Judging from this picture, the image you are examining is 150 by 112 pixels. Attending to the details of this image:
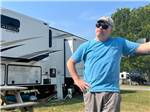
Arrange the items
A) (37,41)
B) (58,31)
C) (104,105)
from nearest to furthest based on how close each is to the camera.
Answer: (104,105) < (37,41) < (58,31)

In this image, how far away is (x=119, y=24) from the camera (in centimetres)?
5369

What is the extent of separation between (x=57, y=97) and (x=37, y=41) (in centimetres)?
277

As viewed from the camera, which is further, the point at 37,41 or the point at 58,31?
the point at 58,31

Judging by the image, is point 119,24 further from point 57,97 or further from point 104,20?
point 104,20

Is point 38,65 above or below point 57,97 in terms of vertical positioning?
above

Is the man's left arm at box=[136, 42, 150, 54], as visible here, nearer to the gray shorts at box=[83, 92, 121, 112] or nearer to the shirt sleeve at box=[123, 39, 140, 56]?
the shirt sleeve at box=[123, 39, 140, 56]

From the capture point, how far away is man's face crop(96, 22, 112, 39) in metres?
4.86

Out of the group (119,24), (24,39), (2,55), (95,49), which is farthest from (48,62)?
(119,24)

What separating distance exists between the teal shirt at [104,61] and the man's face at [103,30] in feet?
0.28

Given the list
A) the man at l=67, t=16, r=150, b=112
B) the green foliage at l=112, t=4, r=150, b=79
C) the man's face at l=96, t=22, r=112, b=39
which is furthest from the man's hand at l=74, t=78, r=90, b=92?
the green foliage at l=112, t=4, r=150, b=79

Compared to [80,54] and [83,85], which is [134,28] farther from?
[83,85]

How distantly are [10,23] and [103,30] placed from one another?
A: 9008 mm

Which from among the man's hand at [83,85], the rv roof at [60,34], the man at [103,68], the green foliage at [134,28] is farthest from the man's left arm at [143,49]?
the green foliage at [134,28]

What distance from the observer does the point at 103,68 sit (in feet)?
15.9
